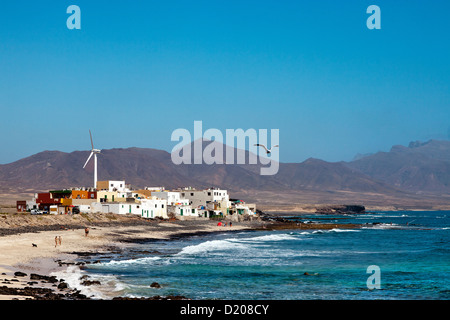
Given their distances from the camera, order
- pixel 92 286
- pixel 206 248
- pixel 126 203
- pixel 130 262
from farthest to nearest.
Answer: pixel 126 203
pixel 206 248
pixel 130 262
pixel 92 286

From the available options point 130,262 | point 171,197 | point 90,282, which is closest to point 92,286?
point 90,282

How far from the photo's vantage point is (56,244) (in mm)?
48500

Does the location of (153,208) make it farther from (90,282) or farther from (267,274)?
(90,282)

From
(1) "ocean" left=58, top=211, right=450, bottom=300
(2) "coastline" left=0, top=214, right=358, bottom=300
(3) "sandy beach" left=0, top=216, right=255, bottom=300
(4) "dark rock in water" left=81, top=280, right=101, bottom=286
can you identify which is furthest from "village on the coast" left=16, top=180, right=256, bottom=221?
(4) "dark rock in water" left=81, top=280, right=101, bottom=286

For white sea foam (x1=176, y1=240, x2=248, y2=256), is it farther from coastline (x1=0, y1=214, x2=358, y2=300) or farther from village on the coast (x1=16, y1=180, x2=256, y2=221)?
village on the coast (x1=16, y1=180, x2=256, y2=221)

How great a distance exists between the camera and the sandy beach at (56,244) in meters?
29.1

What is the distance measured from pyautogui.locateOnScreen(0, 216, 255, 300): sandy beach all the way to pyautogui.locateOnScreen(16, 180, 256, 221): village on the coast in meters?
8.03

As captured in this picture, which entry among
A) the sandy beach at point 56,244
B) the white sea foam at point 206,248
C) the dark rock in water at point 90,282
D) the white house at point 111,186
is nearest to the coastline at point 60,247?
the sandy beach at point 56,244

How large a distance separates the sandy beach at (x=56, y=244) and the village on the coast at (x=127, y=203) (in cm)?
803

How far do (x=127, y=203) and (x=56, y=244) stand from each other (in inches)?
1865

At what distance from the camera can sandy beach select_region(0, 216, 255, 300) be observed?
2909cm
